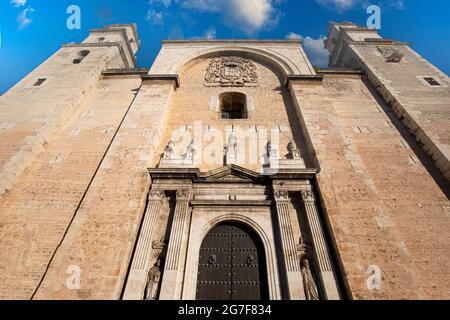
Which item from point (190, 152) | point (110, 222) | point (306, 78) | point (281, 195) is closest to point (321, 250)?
point (281, 195)

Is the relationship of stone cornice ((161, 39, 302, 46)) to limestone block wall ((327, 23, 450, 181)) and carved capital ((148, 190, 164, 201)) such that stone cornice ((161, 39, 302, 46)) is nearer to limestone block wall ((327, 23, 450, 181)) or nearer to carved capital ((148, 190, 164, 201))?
limestone block wall ((327, 23, 450, 181))

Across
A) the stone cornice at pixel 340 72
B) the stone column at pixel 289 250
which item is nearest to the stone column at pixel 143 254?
the stone column at pixel 289 250

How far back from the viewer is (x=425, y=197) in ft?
22.2

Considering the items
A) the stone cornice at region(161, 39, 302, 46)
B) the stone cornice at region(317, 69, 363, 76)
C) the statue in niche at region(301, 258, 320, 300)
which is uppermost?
the stone cornice at region(161, 39, 302, 46)

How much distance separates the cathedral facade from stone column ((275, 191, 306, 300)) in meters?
0.02

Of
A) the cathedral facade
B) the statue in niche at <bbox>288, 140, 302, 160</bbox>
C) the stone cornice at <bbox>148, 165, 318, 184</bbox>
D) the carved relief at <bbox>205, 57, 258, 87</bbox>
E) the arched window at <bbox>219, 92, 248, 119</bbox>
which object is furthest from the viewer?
the carved relief at <bbox>205, 57, 258, 87</bbox>

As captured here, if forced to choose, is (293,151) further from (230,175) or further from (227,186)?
(227,186)

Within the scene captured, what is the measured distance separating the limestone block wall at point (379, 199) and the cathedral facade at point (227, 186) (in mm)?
36

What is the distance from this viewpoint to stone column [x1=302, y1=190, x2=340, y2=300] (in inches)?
200

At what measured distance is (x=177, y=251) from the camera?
18.6 feet

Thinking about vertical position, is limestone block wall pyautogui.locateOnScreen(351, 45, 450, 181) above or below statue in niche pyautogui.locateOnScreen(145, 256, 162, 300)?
above

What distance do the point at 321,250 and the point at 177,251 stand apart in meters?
3.07

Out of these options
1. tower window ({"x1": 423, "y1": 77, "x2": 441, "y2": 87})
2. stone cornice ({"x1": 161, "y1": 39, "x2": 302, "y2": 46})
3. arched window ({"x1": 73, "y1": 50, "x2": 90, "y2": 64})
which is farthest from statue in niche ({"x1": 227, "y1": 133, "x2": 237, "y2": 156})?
arched window ({"x1": 73, "y1": 50, "x2": 90, "y2": 64})

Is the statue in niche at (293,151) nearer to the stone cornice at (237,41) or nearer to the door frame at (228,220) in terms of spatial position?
the door frame at (228,220)
